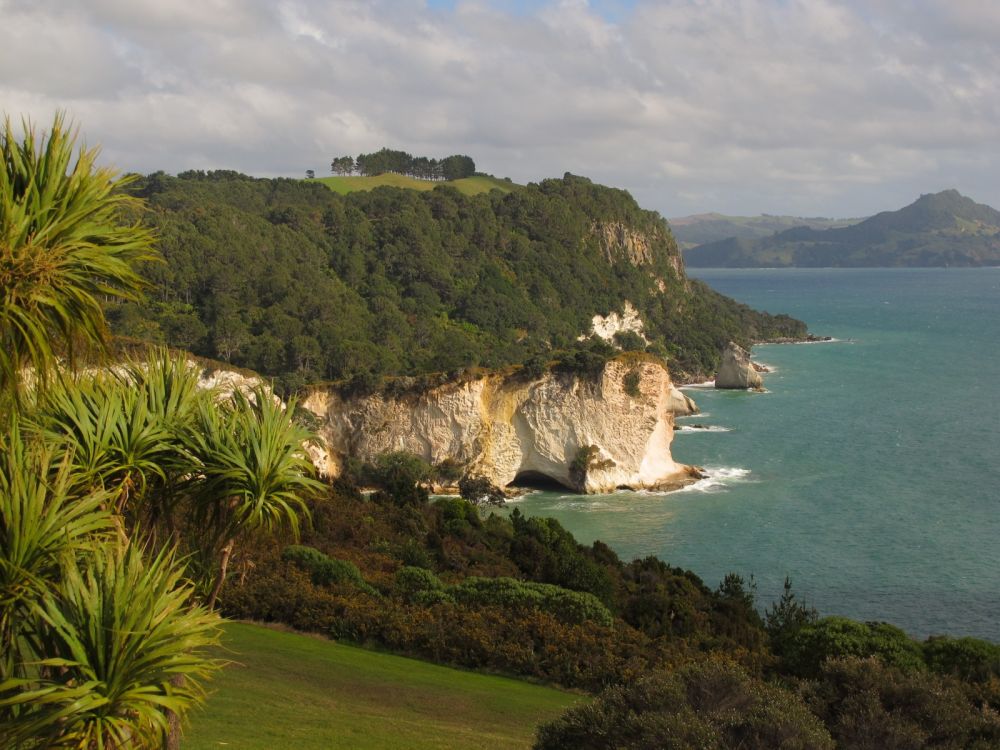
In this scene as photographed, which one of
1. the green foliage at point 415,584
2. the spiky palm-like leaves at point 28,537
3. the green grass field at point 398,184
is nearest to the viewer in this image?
the spiky palm-like leaves at point 28,537

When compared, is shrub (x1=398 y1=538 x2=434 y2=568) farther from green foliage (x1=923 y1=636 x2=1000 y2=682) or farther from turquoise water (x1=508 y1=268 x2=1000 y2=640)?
green foliage (x1=923 y1=636 x2=1000 y2=682)

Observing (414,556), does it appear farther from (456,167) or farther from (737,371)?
(456,167)

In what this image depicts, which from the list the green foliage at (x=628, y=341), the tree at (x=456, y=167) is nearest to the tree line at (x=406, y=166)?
the tree at (x=456, y=167)

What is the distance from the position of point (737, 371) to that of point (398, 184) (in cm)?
4592

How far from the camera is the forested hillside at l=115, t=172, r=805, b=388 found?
5234 centimetres

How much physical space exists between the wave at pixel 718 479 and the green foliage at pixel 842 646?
24.8 metres

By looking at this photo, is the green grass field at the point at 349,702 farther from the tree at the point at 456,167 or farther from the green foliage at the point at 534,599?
the tree at the point at 456,167

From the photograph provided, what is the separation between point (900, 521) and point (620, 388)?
1414 centimetres

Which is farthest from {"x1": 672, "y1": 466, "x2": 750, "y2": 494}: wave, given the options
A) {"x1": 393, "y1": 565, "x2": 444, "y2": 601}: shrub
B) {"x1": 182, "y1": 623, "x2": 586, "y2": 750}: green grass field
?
{"x1": 182, "y1": 623, "x2": 586, "y2": 750}: green grass field

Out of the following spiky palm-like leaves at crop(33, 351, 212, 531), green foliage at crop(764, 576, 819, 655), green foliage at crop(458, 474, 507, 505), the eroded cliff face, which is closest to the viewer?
spiky palm-like leaves at crop(33, 351, 212, 531)

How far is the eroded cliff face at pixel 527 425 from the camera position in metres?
45.8

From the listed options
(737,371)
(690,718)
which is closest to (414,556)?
(690,718)

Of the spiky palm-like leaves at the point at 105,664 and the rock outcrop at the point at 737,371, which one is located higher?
the spiky palm-like leaves at the point at 105,664

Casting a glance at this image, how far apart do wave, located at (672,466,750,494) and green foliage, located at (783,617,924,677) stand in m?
24.8
